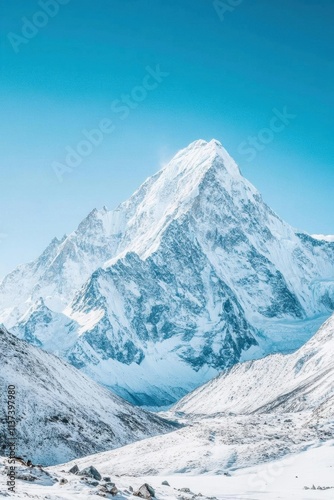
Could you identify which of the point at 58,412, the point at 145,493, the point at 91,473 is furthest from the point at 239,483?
the point at 58,412

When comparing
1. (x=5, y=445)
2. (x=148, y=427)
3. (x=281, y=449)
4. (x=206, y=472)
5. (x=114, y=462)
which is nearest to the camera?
(x=206, y=472)

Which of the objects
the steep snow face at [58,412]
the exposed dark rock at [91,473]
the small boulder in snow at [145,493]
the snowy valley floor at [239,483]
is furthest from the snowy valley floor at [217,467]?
the steep snow face at [58,412]

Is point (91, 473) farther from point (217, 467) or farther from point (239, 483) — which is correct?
point (217, 467)

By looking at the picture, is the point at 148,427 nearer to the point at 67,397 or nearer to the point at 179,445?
the point at 67,397

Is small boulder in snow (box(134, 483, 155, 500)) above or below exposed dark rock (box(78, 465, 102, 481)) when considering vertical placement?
above

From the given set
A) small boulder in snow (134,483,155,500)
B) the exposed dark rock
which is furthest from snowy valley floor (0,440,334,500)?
the exposed dark rock

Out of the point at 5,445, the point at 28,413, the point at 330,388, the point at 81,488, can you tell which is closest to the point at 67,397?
the point at 28,413

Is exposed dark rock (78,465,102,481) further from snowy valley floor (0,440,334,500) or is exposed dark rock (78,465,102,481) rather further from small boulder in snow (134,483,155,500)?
small boulder in snow (134,483,155,500)

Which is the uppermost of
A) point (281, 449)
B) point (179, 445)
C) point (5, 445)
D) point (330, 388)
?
point (330, 388)
